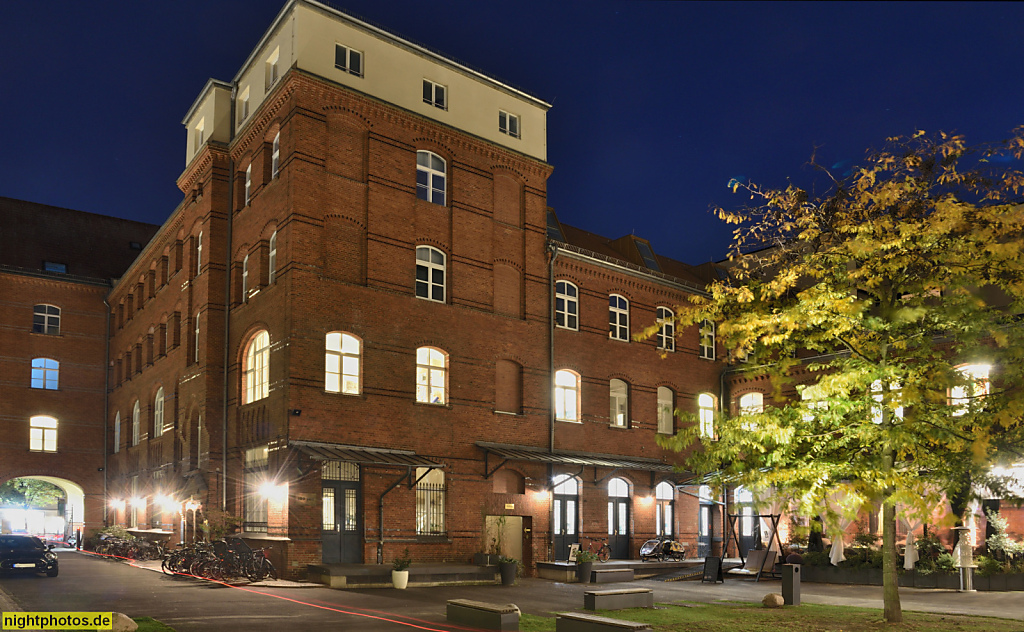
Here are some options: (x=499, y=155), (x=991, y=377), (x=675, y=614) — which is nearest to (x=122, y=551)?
(x=499, y=155)

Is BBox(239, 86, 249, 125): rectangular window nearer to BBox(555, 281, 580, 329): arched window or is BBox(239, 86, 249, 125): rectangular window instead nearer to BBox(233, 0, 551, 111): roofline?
BBox(233, 0, 551, 111): roofline

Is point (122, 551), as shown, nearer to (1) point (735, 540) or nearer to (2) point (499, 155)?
(2) point (499, 155)

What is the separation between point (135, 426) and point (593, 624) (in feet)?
98.0

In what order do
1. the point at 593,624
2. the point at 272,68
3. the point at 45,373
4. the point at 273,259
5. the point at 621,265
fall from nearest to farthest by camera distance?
the point at 593,624 < the point at 273,259 < the point at 272,68 < the point at 621,265 < the point at 45,373

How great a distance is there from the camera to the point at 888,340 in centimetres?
1403

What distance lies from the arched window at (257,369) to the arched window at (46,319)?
65.4 feet

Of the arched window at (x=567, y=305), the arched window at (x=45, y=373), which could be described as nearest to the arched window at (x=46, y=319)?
the arched window at (x=45, y=373)

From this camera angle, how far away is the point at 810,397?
13523mm

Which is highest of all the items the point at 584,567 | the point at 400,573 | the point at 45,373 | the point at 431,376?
the point at 45,373

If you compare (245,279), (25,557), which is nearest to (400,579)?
(25,557)

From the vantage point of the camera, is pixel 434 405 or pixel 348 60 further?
pixel 434 405

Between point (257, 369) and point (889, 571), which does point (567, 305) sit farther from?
point (889, 571)

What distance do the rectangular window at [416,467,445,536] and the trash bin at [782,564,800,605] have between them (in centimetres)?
1005

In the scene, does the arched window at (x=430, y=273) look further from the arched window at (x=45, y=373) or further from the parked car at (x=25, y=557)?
the arched window at (x=45, y=373)
